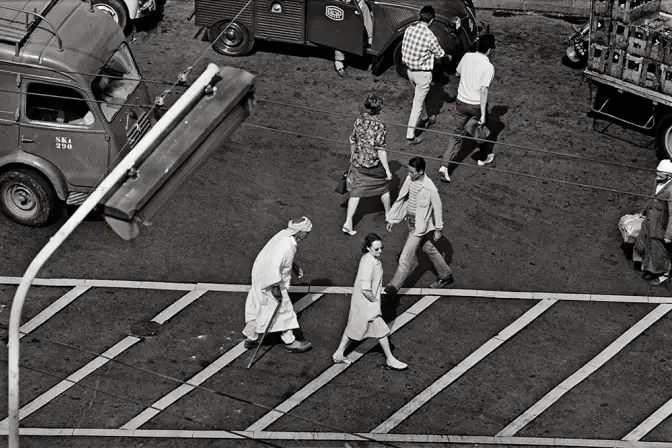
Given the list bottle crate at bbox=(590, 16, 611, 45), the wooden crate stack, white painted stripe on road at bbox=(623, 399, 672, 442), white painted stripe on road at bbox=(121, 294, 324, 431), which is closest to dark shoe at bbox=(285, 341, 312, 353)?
white painted stripe on road at bbox=(121, 294, 324, 431)

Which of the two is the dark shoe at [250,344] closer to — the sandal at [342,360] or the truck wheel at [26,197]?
the sandal at [342,360]

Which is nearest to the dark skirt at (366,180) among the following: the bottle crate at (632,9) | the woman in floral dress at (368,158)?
the woman in floral dress at (368,158)

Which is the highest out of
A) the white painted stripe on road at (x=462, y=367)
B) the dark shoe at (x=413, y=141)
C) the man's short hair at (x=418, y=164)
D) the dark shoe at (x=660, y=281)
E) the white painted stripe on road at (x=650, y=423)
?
the man's short hair at (x=418, y=164)

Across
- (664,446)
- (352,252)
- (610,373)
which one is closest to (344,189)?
(352,252)

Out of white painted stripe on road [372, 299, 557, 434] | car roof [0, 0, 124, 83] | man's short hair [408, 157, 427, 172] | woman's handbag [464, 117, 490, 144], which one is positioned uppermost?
car roof [0, 0, 124, 83]

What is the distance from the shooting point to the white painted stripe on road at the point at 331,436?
40.2ft

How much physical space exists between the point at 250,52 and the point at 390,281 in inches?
264

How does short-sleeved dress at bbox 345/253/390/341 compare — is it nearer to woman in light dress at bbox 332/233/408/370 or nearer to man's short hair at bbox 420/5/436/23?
woman in light dress at bbox 332/233/408/370

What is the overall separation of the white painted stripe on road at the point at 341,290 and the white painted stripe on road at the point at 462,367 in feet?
0.95

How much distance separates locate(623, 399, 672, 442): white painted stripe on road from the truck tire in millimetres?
5562

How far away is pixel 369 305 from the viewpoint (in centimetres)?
1296

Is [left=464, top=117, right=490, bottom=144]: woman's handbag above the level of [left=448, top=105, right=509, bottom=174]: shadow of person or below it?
above

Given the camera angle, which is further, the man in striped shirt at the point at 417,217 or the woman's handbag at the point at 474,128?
the woman's handbag at the point at 474,128

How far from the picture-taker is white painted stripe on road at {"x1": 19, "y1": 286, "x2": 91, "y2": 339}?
13742 mm
